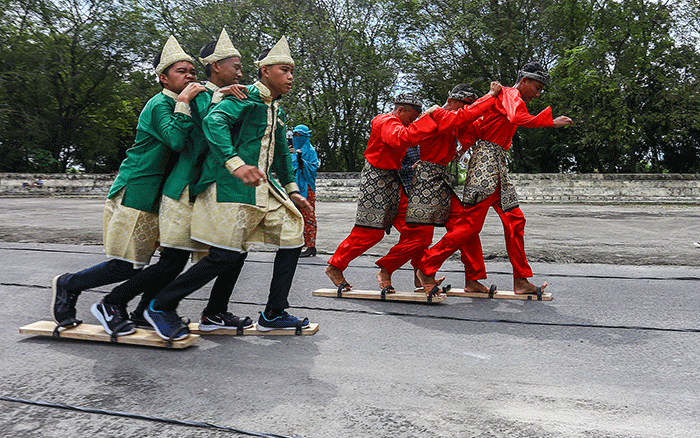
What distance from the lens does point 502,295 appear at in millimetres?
5695

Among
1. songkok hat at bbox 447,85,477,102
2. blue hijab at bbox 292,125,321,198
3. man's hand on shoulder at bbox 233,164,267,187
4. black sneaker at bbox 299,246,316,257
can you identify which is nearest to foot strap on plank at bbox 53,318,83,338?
man's hand on shoulder at bbox 233,164,267,187

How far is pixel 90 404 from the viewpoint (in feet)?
9.68

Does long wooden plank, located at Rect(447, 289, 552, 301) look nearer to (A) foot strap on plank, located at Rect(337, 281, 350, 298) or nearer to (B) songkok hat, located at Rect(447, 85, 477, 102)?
(A) foot strap on plank, located at Rect(337, 281, 350, 298)

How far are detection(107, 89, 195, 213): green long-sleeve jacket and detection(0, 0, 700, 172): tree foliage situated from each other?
27229 millimetres

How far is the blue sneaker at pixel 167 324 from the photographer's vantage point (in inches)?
152

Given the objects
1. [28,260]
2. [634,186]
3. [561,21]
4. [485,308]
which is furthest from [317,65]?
[485,308]

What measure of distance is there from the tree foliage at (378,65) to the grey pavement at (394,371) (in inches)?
1013

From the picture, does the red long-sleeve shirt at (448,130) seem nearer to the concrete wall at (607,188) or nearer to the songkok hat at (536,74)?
the songkok hat at (536,74)

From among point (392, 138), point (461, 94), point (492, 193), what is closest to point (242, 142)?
point (392, 138)

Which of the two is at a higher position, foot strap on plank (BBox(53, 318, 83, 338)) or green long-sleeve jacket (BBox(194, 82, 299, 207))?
green long-sleeve jacket (BBox(194, 82, 299, 207))

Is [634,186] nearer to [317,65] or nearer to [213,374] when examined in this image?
[317,65]

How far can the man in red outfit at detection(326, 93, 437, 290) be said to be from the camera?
5.51 m

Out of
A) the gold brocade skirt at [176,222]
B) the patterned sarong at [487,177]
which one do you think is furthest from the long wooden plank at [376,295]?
the gold brocade skirt at [176,222]

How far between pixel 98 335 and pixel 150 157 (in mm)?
1196
